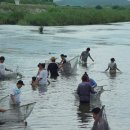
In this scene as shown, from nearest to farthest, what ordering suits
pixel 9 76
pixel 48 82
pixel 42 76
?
pixel 42 76, pixel 48 82, pixel 9 76

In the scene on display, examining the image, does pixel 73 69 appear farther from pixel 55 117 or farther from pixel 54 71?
pixel 55 117

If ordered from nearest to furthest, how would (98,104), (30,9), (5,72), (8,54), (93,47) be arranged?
(98,104), (5,72), (8,54), (93,47), (30,9)

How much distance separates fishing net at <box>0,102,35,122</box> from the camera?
1764cm

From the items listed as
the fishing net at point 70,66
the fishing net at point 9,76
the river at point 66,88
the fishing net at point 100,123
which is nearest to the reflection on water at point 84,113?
the river at point 66,88

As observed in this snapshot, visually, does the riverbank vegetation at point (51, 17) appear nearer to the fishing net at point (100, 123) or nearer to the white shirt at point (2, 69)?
the white shirt at point (2, 69)

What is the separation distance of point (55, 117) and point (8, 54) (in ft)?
86.0

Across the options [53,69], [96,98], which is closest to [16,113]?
[96,98]

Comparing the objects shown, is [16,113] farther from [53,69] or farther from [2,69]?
[53,69]

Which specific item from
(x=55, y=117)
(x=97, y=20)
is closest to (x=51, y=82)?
(x=55, y=117)

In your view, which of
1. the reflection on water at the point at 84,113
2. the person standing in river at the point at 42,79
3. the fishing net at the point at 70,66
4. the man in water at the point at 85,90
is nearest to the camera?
the reflection on water at the point at 84,113

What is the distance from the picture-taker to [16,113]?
17.8 meters

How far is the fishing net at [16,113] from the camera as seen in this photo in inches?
695

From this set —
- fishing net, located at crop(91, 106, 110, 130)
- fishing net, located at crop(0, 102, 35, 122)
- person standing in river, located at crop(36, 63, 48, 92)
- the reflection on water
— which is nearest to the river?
the reflection on water

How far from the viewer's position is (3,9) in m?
107
